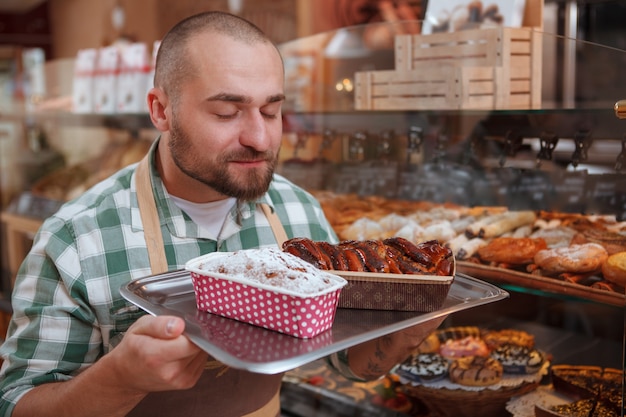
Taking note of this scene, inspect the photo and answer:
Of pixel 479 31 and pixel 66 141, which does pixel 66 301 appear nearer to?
pixel 479 31

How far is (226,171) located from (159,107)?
0.28 metres

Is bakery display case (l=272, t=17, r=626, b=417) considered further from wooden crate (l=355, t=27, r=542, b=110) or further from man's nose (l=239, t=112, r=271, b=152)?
man's nose (l=239, t=112, r=271, b=152)

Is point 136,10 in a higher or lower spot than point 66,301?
higher

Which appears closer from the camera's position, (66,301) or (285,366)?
(285,366)

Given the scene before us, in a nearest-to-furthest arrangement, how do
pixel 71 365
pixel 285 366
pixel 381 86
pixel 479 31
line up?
1. pixel 285 366
2. pixel 71 365
3. pixel 479 31
4. pixel 381 86

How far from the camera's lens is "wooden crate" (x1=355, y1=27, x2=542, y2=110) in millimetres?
1809

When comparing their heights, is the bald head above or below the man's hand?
above

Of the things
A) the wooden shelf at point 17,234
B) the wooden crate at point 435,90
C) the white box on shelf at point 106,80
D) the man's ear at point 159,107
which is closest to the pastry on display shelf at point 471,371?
the wooden crate at point 435,90

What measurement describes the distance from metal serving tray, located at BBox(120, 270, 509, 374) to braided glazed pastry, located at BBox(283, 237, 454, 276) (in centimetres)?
7

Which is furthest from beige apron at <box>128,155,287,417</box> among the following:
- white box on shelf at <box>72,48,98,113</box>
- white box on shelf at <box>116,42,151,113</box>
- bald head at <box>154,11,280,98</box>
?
white box on shelf at <box>72,48,98,113</box>

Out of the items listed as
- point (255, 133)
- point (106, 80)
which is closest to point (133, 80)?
point (106, 80)

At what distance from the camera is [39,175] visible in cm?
371

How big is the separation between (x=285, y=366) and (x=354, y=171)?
1.36m

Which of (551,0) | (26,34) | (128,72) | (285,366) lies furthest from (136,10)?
(285,366)
